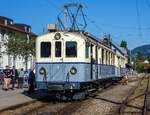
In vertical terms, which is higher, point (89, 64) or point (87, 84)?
point (89, 64)

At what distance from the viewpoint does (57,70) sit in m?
12.0

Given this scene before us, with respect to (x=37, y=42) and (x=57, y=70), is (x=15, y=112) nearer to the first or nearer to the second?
(x=57, y=70)

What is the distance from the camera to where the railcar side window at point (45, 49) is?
12.4 m

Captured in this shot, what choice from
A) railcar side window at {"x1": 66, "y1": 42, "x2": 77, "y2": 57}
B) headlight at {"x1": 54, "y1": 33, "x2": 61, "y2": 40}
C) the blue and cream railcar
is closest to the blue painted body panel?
the blue and cream railcar

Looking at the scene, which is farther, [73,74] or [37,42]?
[37,42]

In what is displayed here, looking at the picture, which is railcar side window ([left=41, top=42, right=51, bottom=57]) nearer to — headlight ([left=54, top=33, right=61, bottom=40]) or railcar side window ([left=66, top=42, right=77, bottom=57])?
headlight ([left=54, top=33, right=61, bottom=40])

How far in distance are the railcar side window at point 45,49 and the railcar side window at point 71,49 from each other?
889 millimetres

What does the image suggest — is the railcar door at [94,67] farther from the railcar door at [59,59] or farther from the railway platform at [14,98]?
the railway platform at [14,98]

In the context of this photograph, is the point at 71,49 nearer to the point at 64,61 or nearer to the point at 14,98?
the point at 64,61

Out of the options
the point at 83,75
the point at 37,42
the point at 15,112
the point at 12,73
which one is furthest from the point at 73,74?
the point at 12,73

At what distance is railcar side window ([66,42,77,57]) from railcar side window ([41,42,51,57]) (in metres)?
0.89

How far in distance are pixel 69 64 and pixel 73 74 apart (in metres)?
0.48

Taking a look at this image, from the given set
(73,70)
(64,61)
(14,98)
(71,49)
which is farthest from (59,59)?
(14,98)

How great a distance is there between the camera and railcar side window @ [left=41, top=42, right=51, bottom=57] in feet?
40.6
